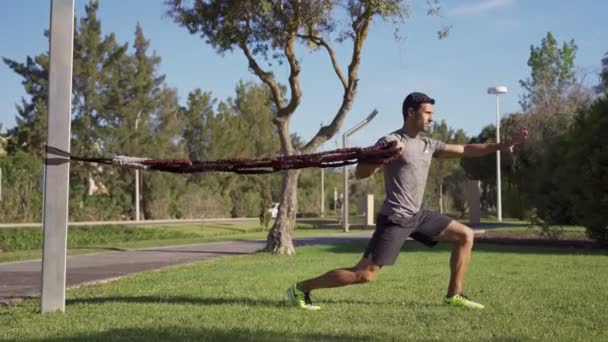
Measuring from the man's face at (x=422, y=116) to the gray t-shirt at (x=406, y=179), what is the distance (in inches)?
6.7

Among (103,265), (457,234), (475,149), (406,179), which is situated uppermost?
(475,149)

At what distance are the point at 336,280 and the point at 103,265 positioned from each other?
9439mm

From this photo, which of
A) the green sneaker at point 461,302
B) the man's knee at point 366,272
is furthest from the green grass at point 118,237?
the green sneaker at point 461,302

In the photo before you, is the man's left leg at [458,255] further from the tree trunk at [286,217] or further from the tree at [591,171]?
the tree at [591,171]

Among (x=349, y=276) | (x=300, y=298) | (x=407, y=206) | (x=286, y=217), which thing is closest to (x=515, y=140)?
(x=407, y=206)

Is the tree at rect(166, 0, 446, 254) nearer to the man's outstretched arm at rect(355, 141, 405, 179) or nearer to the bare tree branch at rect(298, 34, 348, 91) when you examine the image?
the bare tree branch at rect(298, 34, 348, 91)

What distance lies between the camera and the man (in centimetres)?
679

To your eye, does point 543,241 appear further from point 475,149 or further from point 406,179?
point 406,179

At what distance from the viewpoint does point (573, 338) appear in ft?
18.0

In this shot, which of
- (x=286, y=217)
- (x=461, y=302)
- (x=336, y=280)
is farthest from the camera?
(x=286, y=217)

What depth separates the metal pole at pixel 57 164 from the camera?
7.20 metres

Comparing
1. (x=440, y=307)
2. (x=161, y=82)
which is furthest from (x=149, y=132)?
(x=440, y=307)

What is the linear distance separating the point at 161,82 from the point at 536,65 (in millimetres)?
26066

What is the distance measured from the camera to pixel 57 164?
7.25 m
